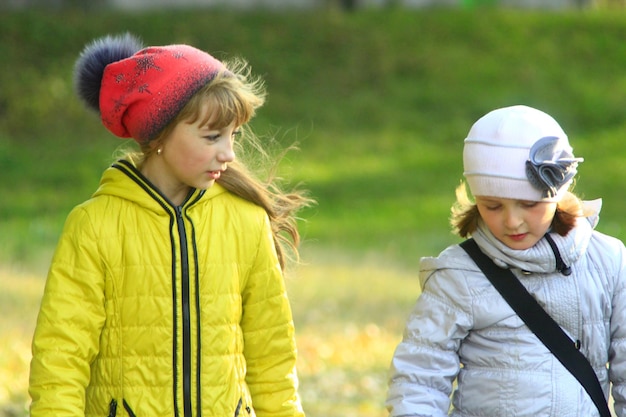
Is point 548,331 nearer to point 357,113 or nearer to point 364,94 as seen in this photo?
point 357,113

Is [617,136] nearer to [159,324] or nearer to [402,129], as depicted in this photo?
[402,129]

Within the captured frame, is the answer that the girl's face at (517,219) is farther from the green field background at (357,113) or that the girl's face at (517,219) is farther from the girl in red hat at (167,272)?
the green field background at (357,113)

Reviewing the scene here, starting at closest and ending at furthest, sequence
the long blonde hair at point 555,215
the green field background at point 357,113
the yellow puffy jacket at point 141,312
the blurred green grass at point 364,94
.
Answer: the yellow puffy jacket at point 141,312, the long blonde hair at point 555,215, the green field background at point 357,113, the blurred green grass at point 364,94

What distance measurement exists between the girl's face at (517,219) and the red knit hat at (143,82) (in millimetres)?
915

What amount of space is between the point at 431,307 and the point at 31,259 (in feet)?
24.6

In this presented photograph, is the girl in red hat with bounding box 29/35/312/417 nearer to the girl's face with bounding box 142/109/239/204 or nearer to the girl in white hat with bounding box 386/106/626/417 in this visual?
the girl's face with bounding box 142/109/239/204

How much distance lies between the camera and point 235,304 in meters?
3.53

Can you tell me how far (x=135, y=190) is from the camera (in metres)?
3.52

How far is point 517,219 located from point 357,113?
1608 cm

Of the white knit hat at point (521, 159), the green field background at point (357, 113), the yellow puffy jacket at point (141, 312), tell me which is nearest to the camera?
the yellow puffy jacket at point (141, 312)

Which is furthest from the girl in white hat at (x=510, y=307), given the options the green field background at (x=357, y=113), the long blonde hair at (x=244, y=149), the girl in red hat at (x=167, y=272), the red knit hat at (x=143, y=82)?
the green field background at (x=357, y=113)

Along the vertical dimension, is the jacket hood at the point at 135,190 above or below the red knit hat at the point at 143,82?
below

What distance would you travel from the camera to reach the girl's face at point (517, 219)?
3521 millimetres

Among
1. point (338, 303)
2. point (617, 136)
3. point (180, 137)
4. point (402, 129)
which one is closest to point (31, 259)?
point (338, 303)
